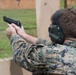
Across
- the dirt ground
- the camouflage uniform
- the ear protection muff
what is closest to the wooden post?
the dirt ground

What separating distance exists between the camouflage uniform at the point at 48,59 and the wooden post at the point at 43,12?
0.60 meters

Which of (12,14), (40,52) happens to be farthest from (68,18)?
(12,14)

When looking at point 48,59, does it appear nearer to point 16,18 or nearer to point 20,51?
point 20,51

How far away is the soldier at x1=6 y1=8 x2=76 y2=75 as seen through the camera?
1828 millimetres

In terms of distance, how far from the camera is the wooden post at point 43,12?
2.45m

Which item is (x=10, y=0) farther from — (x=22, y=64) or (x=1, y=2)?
(x=22, y=64)

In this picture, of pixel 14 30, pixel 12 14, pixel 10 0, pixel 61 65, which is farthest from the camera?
pixel 12 14

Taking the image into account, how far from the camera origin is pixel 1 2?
2771 mm

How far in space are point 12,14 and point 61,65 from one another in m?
1.38

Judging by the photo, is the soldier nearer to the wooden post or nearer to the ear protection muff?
the ear protection muff

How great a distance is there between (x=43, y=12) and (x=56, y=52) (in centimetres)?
68

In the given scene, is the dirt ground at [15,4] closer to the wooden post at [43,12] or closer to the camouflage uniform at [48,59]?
the wooden post at [43,12]

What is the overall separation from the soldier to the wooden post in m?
0.51

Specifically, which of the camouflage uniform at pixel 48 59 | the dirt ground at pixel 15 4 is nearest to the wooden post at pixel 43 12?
the dirt ground at pixel 15 4
